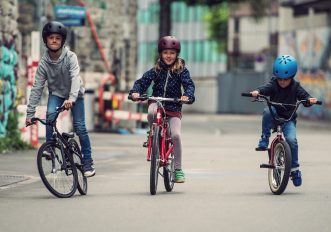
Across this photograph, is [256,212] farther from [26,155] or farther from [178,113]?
[26,155]

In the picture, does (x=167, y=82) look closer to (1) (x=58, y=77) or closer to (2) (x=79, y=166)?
(1) (x=58, y=77)

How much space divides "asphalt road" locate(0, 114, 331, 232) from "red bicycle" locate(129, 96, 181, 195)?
0.61 ft

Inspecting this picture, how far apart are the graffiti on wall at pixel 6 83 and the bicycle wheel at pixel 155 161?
8.43m

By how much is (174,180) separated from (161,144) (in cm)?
53

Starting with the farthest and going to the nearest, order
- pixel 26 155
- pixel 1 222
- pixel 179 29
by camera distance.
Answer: pixel 179 29
pixel 26 155
pixel 1 222

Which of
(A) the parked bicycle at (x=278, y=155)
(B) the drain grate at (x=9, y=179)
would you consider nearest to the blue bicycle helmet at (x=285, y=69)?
(A) the parked bicycle at (x=278, y=155)

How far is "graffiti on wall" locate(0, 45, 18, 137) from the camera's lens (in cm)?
2144

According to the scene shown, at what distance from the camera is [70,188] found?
43.0 feet

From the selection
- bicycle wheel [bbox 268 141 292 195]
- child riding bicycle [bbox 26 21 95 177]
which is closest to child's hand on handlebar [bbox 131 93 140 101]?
child riding bicycle [bbox 26 21 95 177]

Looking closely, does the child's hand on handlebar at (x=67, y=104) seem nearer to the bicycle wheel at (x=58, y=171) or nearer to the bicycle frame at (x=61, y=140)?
the bicycle frame at (x=61, y=140)

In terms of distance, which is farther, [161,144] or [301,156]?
[301,156]

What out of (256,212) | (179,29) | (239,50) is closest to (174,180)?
(256,212)

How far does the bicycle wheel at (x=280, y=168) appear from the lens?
13.3 meters

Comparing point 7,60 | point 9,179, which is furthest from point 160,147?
point 7,60
